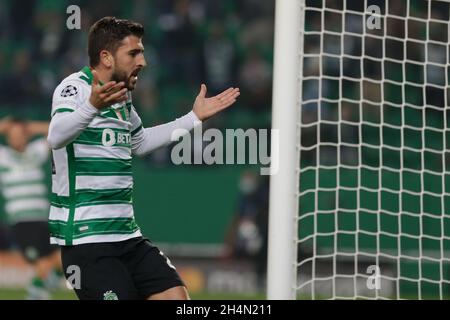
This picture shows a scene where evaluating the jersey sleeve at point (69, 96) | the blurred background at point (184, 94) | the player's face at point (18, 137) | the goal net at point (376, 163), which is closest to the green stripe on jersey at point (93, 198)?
the jersey sleeve at point (69, 96)

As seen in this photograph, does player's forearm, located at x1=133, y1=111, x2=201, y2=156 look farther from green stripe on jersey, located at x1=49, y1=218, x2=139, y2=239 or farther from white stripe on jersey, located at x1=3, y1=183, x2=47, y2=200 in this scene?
white stripe on jersey, located at x1=3, y1=183, x2=47, y2=200

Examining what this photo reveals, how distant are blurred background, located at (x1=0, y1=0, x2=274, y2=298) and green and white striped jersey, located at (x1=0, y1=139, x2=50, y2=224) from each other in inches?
53.6

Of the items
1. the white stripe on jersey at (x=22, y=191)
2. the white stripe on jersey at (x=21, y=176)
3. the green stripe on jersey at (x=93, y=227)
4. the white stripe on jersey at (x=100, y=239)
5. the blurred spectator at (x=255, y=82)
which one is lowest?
the white stripe on jersey at (x=100, y=239)

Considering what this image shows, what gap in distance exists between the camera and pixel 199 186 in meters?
12.5

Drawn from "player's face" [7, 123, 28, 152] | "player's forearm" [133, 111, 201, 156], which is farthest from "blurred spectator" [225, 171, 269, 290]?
"player's forearm" [133, 111, 201, 156]

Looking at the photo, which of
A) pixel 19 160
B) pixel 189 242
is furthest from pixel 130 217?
pixel 189 242

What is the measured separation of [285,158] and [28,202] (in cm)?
525

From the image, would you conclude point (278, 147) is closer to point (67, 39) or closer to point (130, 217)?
point (130, 217)

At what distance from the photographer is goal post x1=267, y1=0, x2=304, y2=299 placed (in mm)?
5105

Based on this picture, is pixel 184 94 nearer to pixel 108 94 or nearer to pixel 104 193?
pixel 104 193

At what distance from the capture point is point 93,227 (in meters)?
4.92

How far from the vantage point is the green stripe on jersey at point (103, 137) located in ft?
16.2

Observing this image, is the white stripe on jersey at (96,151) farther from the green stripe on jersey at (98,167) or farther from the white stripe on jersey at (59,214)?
the white stripe on jersey at (59,214)

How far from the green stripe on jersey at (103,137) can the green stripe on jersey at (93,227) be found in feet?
1.17
